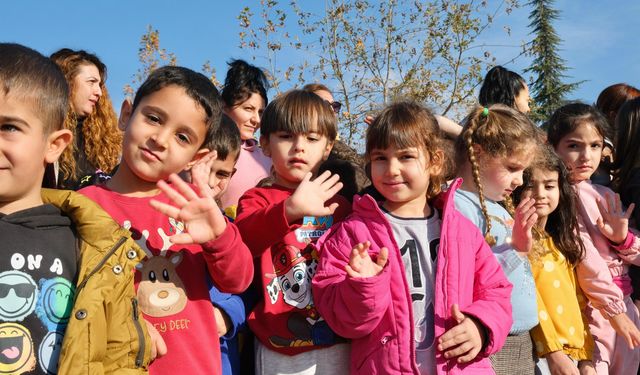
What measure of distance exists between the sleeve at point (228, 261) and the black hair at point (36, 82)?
69cm

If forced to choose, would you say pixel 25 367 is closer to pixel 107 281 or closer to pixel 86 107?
pixel 107 281

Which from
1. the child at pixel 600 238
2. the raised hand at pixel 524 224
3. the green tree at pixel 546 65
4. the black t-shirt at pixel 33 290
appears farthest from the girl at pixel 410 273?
the green tree at pixel 546 65

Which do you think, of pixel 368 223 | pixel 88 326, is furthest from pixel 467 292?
pixel 88 326

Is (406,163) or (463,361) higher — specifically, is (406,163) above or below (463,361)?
above

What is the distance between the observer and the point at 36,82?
2.05 m

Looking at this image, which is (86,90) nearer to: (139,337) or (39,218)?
(39,218)

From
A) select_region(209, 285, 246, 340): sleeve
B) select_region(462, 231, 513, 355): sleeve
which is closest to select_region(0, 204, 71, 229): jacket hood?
select_region(209, 285, 246, 340): sleeve

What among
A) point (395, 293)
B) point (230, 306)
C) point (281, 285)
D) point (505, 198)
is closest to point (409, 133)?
point (395, 293)

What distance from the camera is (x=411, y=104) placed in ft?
10.8

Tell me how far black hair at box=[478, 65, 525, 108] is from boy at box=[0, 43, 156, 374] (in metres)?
3.67

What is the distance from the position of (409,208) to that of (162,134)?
4.09 feet

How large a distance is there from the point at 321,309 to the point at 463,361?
66 centimetres

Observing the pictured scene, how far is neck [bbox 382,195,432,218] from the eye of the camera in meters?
3.12

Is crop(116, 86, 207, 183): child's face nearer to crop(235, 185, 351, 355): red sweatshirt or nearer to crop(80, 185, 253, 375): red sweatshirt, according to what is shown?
crop(80, 185, 253, 375): red sweatshirt
